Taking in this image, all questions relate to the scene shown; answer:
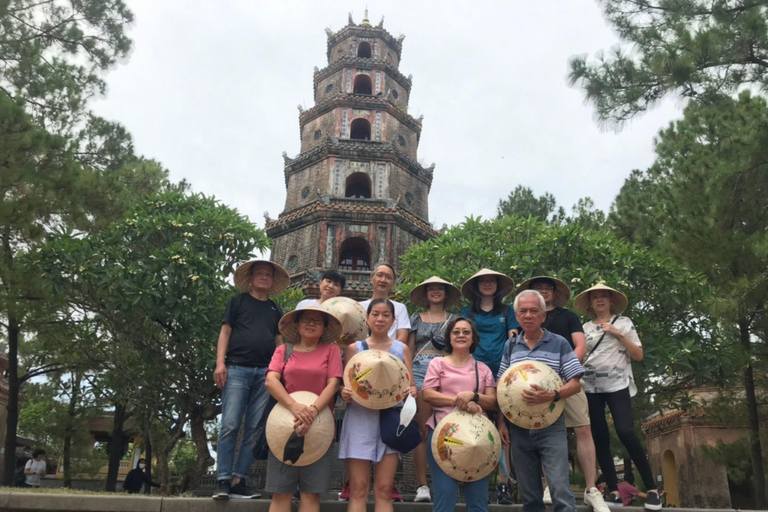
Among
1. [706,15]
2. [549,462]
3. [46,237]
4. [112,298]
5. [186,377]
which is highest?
[706,15]

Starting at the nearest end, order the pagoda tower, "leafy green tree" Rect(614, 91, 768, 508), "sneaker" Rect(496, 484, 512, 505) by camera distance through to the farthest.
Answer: "sneaker" Rect(496, 484, 512, 505), "leafy green tree" Rect(614, 91, 768, 508), the pagoda tower

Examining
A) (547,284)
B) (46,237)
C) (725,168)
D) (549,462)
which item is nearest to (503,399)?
(549,462)

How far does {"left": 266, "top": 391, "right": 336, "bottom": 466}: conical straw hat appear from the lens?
4191mm

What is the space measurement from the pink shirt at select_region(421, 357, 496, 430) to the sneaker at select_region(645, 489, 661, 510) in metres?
1.78

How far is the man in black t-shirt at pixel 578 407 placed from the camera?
4852mm

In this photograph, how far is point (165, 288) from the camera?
11922mm

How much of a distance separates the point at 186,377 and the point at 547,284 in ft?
31.4

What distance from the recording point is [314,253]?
19922 millimetres

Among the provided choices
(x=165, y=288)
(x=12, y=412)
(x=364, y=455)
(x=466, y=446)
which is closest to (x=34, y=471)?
(x=12, y=412)

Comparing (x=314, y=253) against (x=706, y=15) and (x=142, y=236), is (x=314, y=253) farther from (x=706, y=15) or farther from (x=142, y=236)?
(x=706, y=15)

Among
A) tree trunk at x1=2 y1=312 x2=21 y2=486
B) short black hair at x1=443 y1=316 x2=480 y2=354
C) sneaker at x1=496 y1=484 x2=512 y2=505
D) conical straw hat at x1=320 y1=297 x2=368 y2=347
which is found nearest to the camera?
short black hair at x1=443 y1=316 x2=480 y2=354

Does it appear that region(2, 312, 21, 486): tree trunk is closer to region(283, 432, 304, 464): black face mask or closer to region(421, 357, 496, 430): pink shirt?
region(283, 432, 304, 464): black face mask

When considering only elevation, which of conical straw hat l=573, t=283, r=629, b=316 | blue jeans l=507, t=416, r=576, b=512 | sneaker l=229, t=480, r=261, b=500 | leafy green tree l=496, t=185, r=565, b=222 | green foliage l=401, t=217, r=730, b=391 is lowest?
sneaker l=229, t=480, r=261, b=500

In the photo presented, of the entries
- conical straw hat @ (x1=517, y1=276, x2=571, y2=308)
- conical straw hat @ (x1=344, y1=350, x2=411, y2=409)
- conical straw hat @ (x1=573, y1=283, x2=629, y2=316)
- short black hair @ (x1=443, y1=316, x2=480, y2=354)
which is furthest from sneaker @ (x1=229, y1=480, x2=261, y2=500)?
conical straw hat @ (x1=573, y1=283, x2=629, y2=316)
